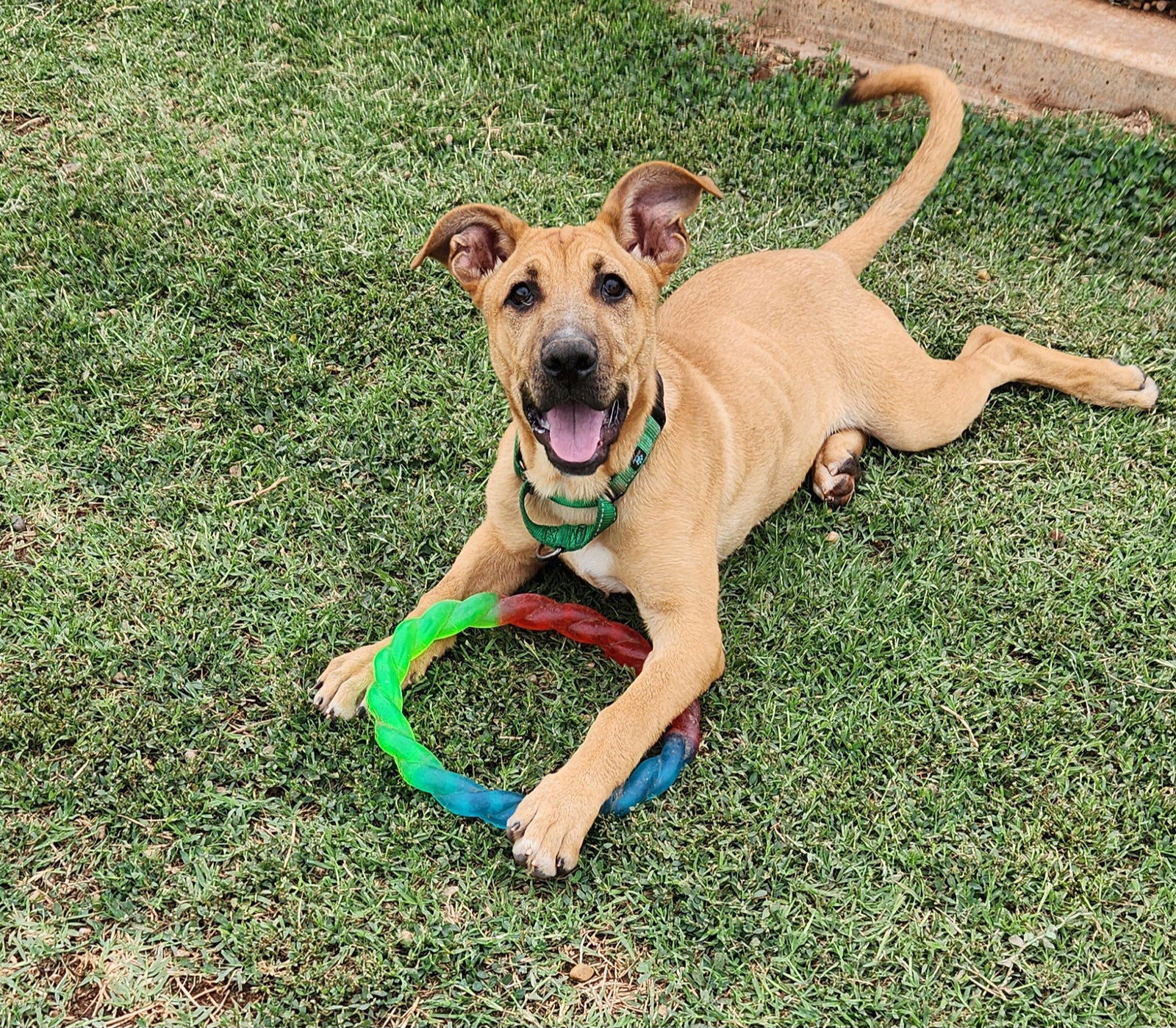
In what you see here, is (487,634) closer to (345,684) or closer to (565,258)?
(345,684)

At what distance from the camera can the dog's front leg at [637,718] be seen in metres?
3.41

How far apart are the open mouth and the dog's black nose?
0.41ft

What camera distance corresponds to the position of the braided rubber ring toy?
11.6 ft

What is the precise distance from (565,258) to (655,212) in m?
0.52

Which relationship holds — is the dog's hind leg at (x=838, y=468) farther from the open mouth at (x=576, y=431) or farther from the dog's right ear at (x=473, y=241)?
the dog's right ear at (x=473, y=241)

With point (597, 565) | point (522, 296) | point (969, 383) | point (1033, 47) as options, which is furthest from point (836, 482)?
point (1033, 47)

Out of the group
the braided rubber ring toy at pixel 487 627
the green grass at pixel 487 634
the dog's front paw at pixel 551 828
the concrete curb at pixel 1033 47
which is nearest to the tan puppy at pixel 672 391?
the dog's front paw at pixel 551 828

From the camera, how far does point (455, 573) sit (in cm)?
431

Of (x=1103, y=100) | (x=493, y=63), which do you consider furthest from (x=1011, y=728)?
(x=493, y=63)

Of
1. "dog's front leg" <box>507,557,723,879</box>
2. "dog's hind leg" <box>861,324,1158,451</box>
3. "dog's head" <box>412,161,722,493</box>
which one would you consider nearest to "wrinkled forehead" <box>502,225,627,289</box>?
"dog's head" <box>412,161,722,493</box>

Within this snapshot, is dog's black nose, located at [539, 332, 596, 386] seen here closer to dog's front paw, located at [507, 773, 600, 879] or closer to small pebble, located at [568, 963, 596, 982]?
dog's front paw, located at [507, 773, 600, 879]

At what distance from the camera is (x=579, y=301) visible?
12.3 ft

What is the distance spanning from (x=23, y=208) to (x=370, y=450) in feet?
10.1

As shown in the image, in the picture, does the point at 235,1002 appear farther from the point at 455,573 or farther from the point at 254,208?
the point at 254,208
